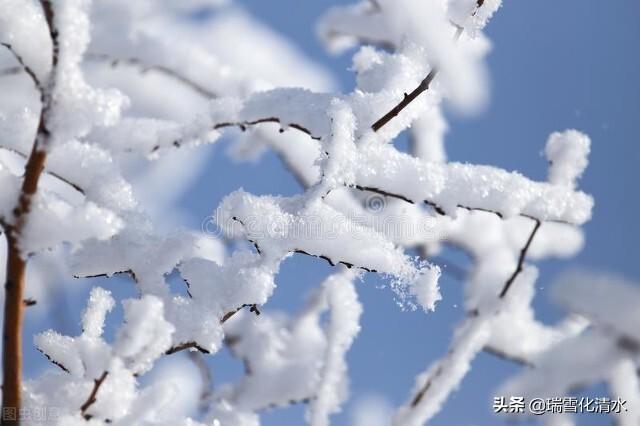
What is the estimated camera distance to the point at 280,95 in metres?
0.92

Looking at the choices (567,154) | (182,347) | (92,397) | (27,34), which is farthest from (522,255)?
(27,34)

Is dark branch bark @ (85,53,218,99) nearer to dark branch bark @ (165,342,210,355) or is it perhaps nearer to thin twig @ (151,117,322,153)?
thin twig @ (151,117,322,153)

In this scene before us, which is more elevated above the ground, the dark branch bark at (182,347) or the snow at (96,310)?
the snow at (96,310)

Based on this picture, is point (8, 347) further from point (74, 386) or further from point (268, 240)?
point (268, 240)

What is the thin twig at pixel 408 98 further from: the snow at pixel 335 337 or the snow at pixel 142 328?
the snow at pixel 335 337

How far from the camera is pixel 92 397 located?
699mm

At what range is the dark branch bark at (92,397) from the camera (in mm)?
674

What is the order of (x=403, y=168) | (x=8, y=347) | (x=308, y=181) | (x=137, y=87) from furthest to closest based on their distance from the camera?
(x=137, y=87) < (x=308, y=181) < (x=403, y=168) < (x=8, y=347)

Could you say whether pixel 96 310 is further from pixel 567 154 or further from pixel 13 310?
pixel 567 154

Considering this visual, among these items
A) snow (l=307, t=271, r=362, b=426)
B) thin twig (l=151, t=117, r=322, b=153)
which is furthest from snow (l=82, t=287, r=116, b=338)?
snow (l=307, t=271, r=362, b=426)

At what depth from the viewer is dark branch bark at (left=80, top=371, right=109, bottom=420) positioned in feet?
2.21

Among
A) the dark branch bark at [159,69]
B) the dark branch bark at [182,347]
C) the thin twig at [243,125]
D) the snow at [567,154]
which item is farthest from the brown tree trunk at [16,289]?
the dark branch bark at [159,69]

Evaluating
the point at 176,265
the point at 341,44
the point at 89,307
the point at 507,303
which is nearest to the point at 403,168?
the point at 176,265

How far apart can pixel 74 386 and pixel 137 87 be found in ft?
4.00
